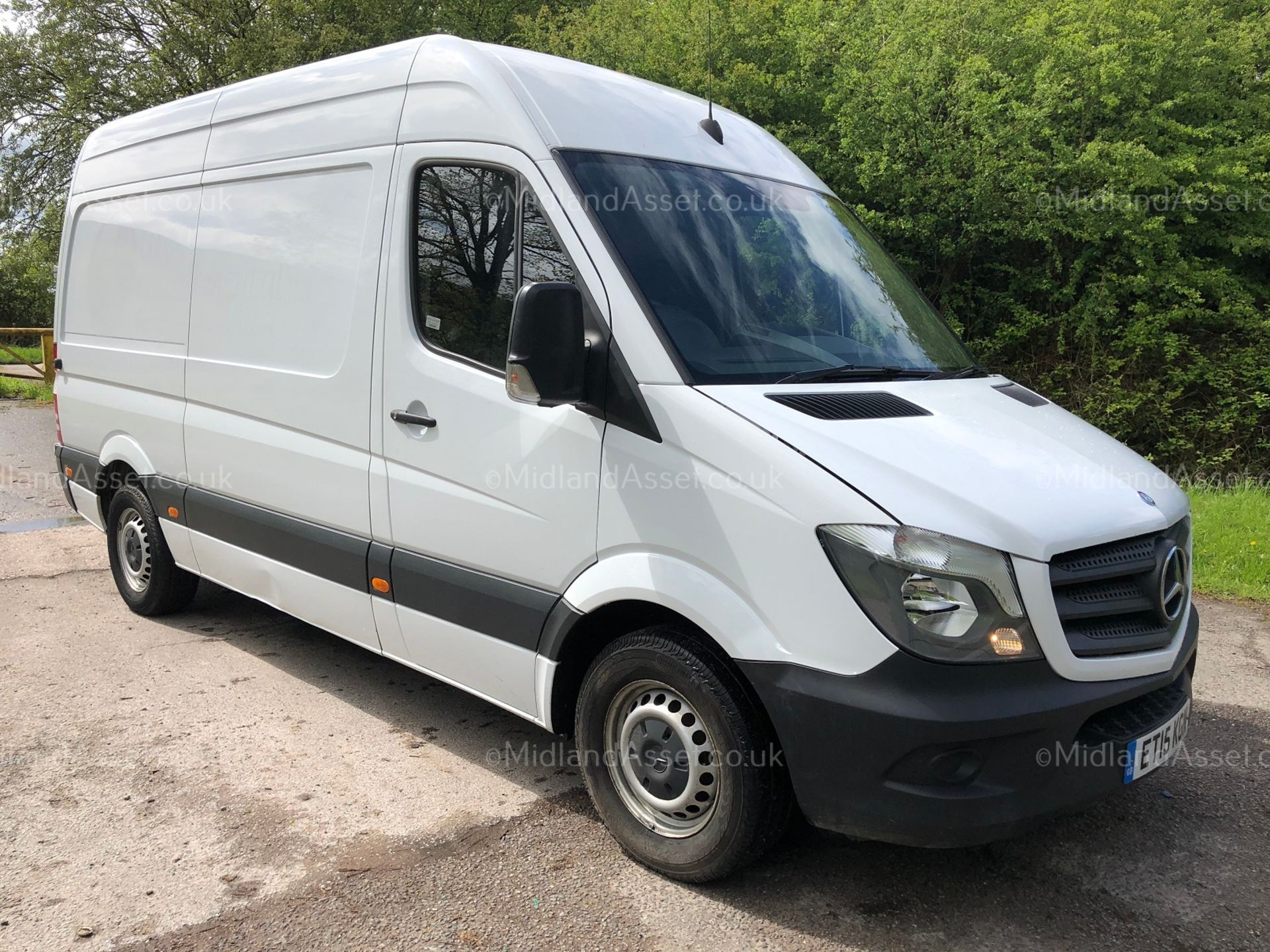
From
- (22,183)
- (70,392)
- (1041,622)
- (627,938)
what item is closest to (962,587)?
(1041,622)

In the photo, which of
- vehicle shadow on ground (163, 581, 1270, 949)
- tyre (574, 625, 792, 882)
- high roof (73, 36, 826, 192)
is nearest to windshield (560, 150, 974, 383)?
high roof (73, 36, 826, 192)

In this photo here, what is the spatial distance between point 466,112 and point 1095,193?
9.49 m

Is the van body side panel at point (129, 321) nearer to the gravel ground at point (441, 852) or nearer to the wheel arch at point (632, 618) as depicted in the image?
the gravel ground at point (441, 852)

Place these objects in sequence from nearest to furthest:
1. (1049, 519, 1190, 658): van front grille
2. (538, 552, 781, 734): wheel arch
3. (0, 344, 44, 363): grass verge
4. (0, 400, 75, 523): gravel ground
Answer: (1049, 519, 1190, 658): van front grille
(538, 552, 781, 734): wheel arch
(0, 400, 75, 523): gravel ground
(0, 344, 44, 363): grass verge

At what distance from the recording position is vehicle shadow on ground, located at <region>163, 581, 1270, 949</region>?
9.96 ft

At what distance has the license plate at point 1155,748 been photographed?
294 centimetres

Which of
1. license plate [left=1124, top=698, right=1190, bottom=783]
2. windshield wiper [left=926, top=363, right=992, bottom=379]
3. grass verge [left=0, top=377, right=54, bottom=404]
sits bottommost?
grass verge [left=0, top=377, right=54, bottom=404]

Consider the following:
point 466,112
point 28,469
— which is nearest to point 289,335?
point 466,112

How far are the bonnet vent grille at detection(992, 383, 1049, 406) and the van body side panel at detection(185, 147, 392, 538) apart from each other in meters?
2.43

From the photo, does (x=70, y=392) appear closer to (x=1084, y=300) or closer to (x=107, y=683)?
(x=107, y=683)

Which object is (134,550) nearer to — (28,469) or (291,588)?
(291,588)

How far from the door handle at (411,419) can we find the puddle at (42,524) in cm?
572

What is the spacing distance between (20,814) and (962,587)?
331cm

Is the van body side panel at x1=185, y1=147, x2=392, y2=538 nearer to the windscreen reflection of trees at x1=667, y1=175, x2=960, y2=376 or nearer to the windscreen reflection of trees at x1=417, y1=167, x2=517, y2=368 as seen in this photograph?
the windscreen reflection of trees at x1=417, y1=167, x2=517, y2=368
